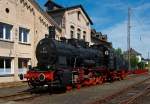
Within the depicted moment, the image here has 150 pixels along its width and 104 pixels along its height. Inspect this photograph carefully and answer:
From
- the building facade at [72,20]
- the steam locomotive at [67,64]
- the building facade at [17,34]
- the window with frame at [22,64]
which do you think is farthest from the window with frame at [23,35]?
the building facade at [72,20]

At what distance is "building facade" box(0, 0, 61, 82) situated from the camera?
29.5 m

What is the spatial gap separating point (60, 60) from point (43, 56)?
1158 mm

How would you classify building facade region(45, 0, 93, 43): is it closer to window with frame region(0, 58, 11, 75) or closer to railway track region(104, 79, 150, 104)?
window with frame region(0, 58, 11, 75)

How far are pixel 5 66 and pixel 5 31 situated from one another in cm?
318

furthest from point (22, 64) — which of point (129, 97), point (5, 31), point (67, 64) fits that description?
point (129, 97)

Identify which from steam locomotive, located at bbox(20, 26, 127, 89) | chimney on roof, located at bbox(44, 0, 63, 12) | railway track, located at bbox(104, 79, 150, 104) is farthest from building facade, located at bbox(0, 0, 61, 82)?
chimney on roof, located at bbox(44, 0, 63, 12)

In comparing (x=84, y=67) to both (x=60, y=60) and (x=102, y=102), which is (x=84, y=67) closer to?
(x=60, y=60)

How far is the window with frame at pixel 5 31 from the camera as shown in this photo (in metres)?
29.6

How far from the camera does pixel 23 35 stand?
108 feet

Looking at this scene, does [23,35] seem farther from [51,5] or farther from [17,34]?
[51,5]

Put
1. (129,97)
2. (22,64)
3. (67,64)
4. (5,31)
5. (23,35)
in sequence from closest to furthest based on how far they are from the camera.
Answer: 1. (129,97)
2. (67,64)
3. (5,31)
4. (22,64)
5. (23,35)

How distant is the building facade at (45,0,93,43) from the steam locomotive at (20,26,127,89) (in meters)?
10.9

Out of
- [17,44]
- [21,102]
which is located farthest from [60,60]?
[17,44]

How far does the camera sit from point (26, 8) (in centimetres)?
3325
